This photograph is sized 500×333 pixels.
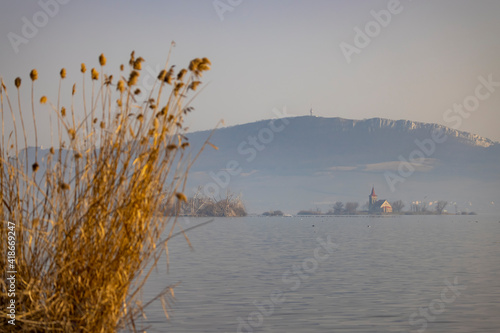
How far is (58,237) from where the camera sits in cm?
397

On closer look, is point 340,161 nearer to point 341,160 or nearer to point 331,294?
point 341,160

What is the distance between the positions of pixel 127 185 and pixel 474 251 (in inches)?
628

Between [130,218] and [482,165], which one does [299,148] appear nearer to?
[482,165]

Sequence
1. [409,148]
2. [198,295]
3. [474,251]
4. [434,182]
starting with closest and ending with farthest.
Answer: [198,295], [474,251], [434,182], [409,148]

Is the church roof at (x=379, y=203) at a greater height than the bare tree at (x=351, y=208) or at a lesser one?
greater

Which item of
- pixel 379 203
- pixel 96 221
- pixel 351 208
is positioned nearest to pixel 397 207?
pixel 379 203

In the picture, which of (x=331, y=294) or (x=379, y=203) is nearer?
(x=331, y=294)

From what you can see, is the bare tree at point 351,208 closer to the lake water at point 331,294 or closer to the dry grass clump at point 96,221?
the lake water at point 331,294

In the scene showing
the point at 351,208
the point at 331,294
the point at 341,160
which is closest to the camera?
the point at 331,294

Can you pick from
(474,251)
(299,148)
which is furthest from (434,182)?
(474,251)

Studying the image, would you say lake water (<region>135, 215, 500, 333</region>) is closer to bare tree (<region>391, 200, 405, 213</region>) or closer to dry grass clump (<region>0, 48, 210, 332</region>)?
dry grass clump (<region>0, 48, 210, 332</region>)

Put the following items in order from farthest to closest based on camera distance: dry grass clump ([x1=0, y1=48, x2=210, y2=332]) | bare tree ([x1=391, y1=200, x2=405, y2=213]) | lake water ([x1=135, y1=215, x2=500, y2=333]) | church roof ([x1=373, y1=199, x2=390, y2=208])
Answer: bare tree ([x1=391, y1=200, x2=405, y2=213]) < church roof ([x1=373, y1=199, x2=390, y2=208]) < lake water ([x1=135, y1=215, x2=500, y2=333]) < dry grass clump ([x1=0, y1=48, x2=210, y2=332])

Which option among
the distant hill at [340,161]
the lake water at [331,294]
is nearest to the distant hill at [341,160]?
the distant hill at [340,161]

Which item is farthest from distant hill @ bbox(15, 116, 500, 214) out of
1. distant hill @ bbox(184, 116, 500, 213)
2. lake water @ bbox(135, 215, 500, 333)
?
lake water @ bbox(135, 215, 500, 333)
